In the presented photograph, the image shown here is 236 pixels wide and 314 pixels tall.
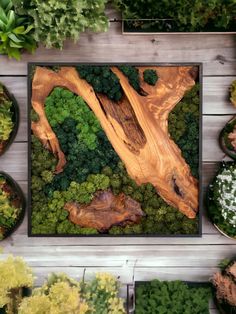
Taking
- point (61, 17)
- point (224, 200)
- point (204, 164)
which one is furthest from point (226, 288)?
point (61, 17)

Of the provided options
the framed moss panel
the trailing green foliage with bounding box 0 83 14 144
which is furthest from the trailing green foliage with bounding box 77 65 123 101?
the trailing green foliage with bounding box 0 83 14 144

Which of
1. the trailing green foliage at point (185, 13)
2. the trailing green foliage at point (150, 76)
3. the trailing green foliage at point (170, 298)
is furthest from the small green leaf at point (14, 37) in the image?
the trailing green foliage at point (170, 298)

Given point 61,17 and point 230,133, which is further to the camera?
point 230,133

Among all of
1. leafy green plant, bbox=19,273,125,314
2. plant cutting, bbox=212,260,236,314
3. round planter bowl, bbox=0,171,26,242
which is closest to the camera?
leafy green plant, bbox=19,273,125,314

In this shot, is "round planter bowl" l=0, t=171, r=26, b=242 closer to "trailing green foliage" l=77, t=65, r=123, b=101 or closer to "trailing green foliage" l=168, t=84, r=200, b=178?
"trailing green foliage" l=77, t=65, r=123, b=101

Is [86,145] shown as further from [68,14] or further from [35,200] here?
[68,14]

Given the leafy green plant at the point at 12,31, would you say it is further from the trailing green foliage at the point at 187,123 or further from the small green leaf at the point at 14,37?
the trailing green foliage at the point at 187,123

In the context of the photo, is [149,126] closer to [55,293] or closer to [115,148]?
[115,148]
